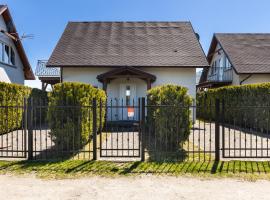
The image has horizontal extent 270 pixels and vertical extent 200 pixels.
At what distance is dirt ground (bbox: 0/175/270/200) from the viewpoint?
5.16m

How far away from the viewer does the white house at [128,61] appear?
17.3 meters

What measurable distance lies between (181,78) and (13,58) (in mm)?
11917

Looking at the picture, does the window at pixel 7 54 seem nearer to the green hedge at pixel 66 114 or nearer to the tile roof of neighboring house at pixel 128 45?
the tile roof of neighboring house at pixel 128 45

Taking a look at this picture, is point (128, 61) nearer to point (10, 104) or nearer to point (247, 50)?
point (10, 104)

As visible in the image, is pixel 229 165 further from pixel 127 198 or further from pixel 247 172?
pixel 127 198

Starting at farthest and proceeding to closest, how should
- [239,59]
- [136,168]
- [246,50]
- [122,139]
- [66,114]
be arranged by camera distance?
[246,50]
[239,59]
[66,114]
[122,139]
[136,168]

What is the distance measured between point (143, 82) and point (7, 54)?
31.3 feet

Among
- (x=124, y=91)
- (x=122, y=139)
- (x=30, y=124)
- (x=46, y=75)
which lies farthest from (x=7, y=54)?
(x=122, y=139)

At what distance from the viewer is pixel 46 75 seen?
82.3 ft

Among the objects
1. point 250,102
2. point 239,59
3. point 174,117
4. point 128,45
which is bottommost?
point 174,117

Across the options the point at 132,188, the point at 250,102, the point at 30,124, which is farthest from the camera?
the point at 250,102

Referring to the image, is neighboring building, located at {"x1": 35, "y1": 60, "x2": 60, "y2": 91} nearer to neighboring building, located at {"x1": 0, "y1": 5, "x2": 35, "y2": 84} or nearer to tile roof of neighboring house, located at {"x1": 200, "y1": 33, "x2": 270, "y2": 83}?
neighboring building, located at {"x1": 0, "y1": 5, "x2": 35, "y2": 84}

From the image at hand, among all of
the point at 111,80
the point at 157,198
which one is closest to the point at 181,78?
the point at 111,80

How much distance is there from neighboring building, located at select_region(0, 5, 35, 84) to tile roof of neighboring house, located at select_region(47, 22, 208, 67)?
10.8 ft
